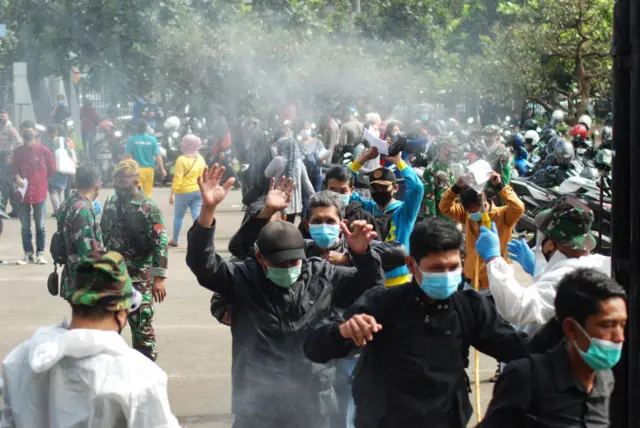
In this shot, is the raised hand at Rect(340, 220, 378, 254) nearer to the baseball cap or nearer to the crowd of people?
the crowd of people

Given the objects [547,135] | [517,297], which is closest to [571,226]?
[517,297]

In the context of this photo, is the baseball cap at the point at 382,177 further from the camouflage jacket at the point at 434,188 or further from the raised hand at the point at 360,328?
the raised hand at the point at 360,328

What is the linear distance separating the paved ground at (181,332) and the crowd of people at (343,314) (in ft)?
1.81

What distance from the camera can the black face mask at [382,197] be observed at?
7331 millimetres

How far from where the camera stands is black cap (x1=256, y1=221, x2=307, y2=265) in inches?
186

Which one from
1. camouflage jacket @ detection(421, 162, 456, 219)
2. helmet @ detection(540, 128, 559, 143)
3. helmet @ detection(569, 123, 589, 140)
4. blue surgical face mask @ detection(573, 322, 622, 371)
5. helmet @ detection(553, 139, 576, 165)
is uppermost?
blue surgical face mask @ detection(573, 322, 622, 371)

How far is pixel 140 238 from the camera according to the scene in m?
7.10

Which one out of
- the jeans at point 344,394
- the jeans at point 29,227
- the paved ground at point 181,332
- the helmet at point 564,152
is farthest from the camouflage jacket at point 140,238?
the helmet at point 564,152

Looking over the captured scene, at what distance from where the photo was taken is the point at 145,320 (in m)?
7.13

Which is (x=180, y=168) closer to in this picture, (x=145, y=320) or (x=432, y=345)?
(x=145, y=320)

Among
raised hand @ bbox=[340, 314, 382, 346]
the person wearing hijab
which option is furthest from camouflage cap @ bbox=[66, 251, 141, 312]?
the person wearing hijab

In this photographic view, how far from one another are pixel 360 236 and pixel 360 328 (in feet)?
3.13

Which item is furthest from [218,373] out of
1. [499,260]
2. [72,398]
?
[72,398]

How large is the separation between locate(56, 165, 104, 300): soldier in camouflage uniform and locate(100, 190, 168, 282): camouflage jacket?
16 cm
